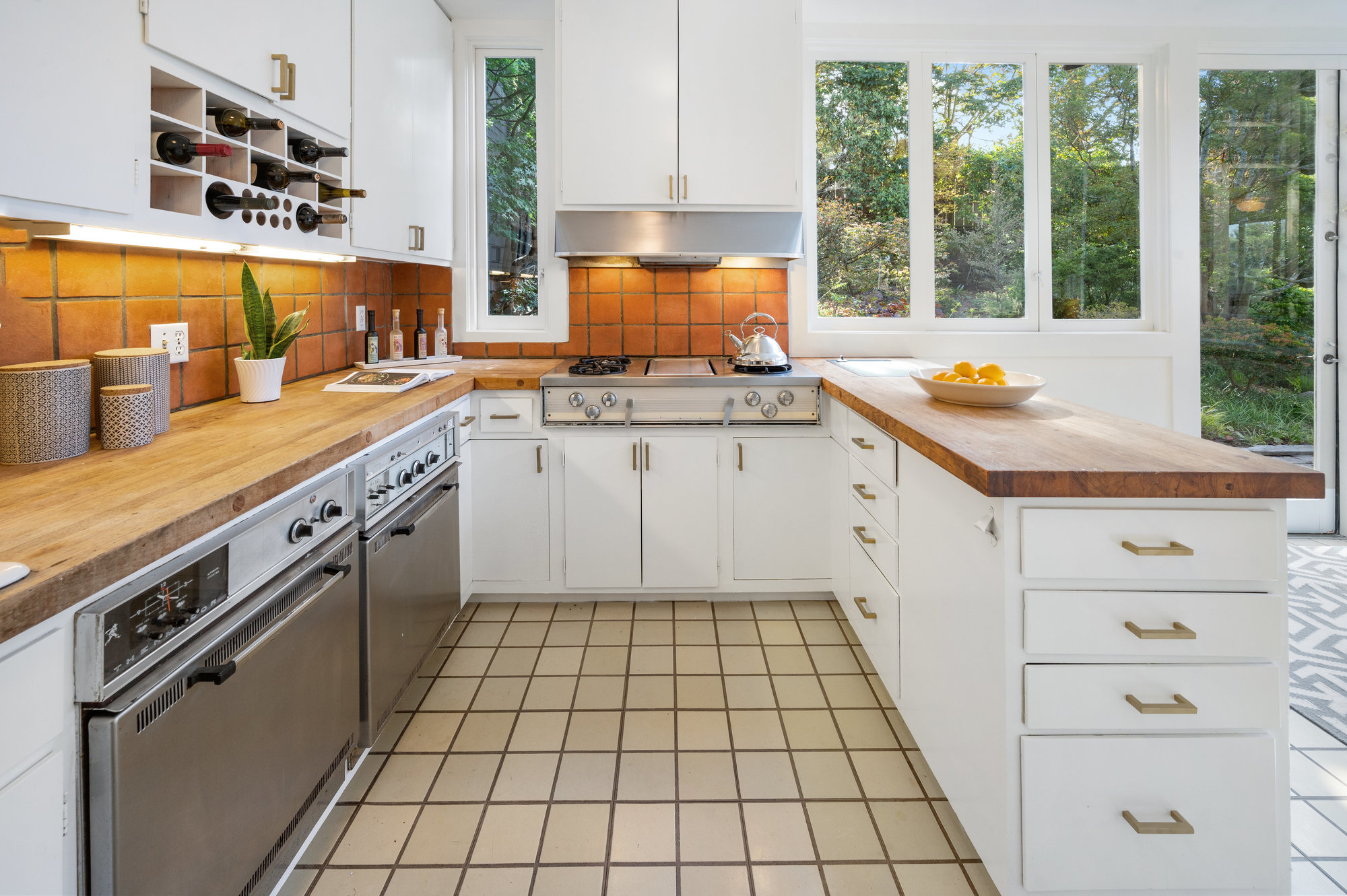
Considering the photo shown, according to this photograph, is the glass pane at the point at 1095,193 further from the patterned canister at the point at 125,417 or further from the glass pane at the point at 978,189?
the patterned canister at the point at 125,417

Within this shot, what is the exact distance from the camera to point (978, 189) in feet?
11.1

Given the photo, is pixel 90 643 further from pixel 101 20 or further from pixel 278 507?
pixel 101 20

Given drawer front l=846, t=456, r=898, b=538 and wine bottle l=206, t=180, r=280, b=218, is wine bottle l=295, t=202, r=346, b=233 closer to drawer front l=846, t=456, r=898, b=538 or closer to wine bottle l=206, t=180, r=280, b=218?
wine bottle l=206, t=180, r=280, b=218

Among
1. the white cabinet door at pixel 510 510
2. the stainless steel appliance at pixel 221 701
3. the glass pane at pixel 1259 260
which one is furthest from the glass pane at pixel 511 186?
the glass pane at pixel 1259 260

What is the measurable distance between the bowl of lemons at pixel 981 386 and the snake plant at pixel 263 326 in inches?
68.9

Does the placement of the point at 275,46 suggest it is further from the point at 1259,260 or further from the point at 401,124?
the point at 1259,260

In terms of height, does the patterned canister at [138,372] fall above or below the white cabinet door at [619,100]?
below

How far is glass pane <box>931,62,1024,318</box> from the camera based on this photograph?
3.36 meters

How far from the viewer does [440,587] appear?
227cm

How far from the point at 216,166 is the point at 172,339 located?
457 millimetres

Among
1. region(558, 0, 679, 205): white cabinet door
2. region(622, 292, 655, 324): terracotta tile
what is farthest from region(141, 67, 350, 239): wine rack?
region(622, 292, 655, 324): terracotta tile

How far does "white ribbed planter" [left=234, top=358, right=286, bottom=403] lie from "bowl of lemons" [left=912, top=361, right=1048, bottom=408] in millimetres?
1841

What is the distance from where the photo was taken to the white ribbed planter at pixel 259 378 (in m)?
2.00

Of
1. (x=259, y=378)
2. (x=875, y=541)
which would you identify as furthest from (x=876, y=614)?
(x=259, y=378)
